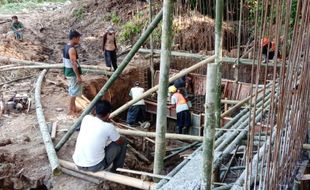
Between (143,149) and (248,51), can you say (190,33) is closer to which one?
(248,51)

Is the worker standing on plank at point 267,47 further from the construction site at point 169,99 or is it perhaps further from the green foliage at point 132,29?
the green foliage at point 132,29

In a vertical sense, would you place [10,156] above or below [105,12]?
below

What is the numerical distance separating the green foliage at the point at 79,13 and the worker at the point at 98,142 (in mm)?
12258

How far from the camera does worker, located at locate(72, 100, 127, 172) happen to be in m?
5.01

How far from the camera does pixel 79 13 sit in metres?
17.1

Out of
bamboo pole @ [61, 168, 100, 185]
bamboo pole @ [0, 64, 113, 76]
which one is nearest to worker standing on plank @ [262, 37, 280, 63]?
bamboo pole @ [61, 168, 100, 185]

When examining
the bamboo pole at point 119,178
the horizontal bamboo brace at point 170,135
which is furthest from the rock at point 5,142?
the horizontal bamboo brace at point 170,135

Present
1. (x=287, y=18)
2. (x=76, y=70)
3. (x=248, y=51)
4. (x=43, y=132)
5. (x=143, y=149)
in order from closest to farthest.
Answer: (x=287, y=18) → (x=43, y=132) → (x=76, y=70) → (x=143, y=149) → (x=248, y=51)

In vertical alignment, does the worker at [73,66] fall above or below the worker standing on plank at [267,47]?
below

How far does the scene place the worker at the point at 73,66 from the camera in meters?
6.75

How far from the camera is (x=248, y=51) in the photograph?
31.1 ft

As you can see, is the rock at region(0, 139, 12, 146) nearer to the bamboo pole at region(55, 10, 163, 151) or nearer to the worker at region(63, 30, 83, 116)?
the bamboo pole at region(55, 10, 163, 151)

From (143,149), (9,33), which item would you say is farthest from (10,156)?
(9,33)

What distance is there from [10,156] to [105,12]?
11.0m
